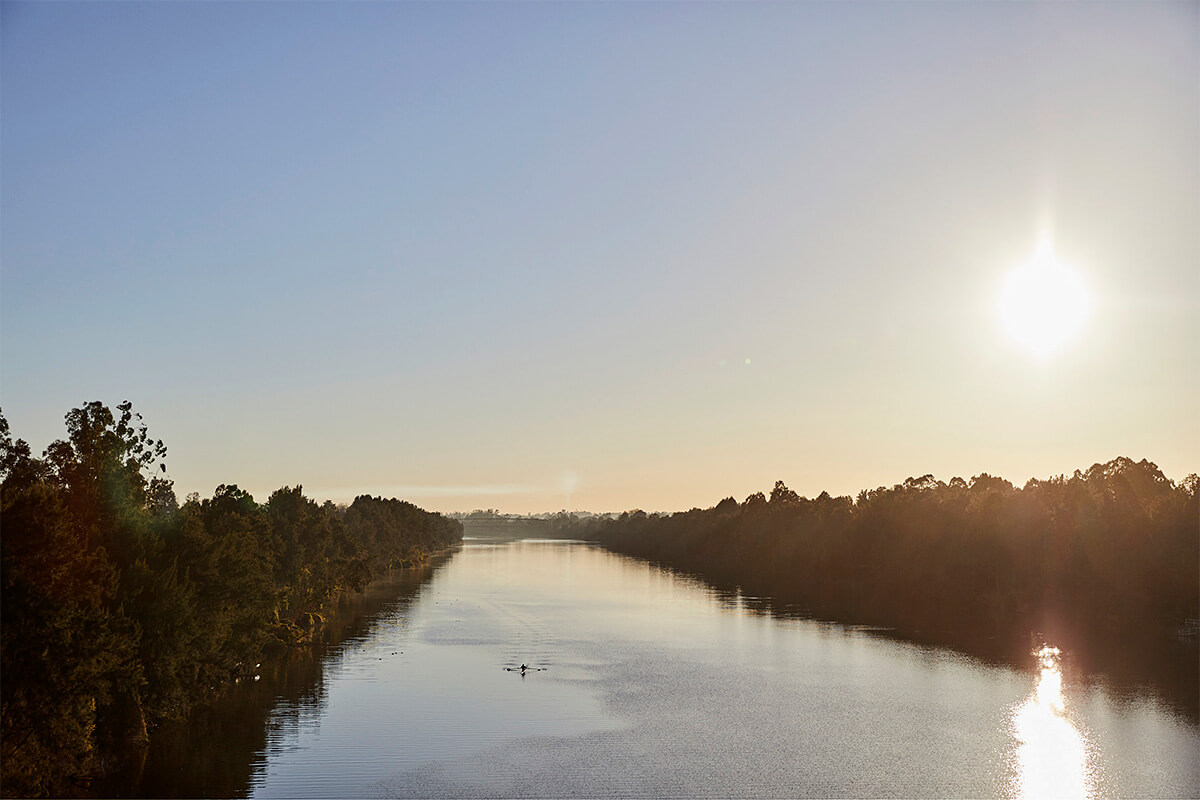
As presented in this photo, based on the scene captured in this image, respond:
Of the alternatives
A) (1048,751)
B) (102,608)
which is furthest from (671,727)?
(102,608)

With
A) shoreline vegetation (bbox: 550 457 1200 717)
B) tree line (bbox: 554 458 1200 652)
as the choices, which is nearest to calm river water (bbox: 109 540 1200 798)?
shoreline vegetation (bbox: 550 457 1200 717)

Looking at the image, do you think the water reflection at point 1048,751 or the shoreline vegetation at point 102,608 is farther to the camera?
the water reflection at point 1048,751

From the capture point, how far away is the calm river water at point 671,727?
5747cm

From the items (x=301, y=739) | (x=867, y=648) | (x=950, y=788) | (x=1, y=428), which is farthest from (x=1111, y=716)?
(x=1, y=428)

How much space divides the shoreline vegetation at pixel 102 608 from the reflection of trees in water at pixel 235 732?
1467mm

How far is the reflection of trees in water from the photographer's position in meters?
56.5

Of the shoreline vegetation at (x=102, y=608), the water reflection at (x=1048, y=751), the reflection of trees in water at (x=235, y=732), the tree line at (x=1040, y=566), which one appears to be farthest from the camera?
the tree line at (x=1040, y=566)

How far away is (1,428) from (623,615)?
341 ft

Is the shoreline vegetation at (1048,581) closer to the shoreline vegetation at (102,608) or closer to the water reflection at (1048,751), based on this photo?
the water reflection at (1048,751)

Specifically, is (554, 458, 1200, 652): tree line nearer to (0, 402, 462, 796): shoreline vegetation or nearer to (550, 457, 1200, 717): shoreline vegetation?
(550, 457, 1200, 717): shoreline vegetation

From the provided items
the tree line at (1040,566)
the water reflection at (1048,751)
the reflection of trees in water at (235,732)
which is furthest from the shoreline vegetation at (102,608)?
the tree line at (1040,566)

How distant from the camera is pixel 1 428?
182 feet

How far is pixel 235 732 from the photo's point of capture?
225 ft

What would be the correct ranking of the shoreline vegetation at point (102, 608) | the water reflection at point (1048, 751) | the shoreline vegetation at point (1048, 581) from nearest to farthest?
the shoreline vegetation at point (102, 608) < the water reflection at point (1048, 751) < the shoreline vegetation at point (1048, 581)
